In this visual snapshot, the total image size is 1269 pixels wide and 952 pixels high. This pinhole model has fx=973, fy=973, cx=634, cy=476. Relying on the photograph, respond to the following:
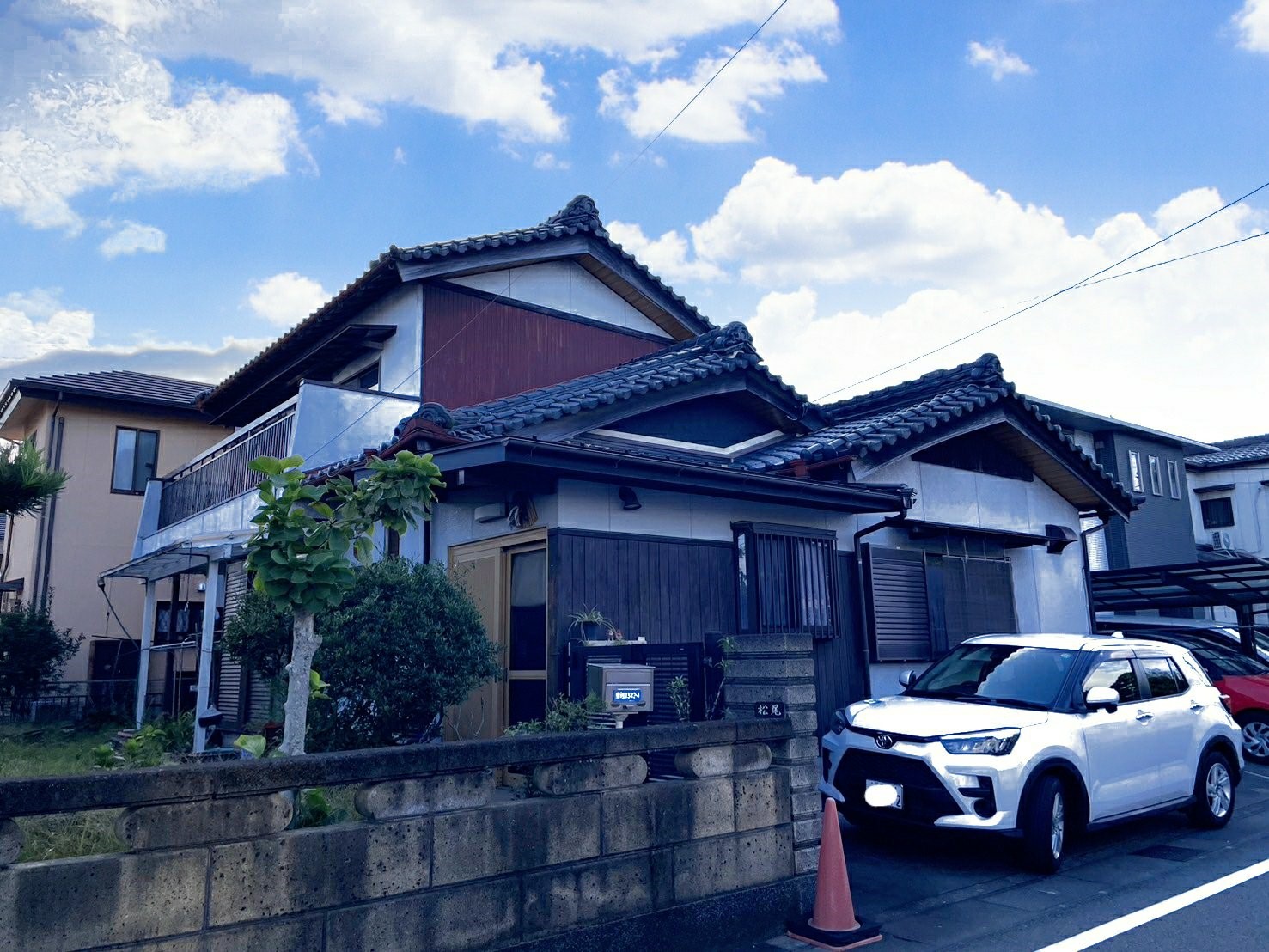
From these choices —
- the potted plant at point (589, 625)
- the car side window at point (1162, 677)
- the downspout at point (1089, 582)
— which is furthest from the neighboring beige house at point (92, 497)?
the car side window at point (1162, 677)

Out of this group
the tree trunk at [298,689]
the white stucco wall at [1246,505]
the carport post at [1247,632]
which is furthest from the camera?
the white stucco wall at [1246,505]

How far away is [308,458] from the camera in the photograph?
11.1 m

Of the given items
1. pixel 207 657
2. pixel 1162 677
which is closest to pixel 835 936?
pixel 1162 677

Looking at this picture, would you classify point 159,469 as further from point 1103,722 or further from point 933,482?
point 1103,722

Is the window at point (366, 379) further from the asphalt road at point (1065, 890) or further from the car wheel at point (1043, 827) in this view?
the car wheel at point (1043, 827)

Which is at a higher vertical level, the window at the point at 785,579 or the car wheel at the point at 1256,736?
the window at the point at 785,579

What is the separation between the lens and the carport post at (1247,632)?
13242mm

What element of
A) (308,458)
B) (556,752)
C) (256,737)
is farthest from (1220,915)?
(308,458)

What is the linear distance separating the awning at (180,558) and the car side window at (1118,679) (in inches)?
308

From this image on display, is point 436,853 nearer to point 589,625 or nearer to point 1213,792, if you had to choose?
point 589,625

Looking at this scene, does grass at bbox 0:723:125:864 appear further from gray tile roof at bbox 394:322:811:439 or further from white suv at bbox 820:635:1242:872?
white suv at bbox 820:635:1242:872

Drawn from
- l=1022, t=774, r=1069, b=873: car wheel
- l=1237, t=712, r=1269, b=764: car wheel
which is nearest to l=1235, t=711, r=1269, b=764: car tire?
l=1237, t=712, r=1269, b=764: car wheel

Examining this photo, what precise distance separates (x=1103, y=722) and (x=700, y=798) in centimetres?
379

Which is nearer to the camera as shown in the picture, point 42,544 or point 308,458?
point 308,458
